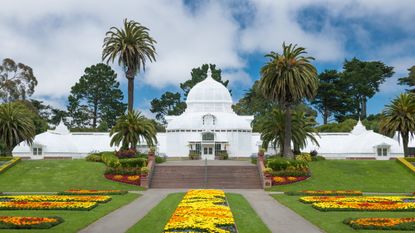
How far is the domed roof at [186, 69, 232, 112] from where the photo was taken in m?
84.7

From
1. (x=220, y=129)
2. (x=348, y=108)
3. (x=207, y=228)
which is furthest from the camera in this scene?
(x=348, y=108)

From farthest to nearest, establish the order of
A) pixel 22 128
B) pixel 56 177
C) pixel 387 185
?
pixel 22 128
pixel 56 177
pixel 387 185

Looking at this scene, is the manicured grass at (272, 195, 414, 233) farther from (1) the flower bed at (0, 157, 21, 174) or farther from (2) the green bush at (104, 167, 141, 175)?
(1) the flower bed at (0, 157, 21, 174)

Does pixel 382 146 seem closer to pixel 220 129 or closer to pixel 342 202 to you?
pixel 220 129

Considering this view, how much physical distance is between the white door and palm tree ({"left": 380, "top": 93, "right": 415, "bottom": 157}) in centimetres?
2566

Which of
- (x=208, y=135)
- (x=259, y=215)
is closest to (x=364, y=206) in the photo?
(x=259, y=215)

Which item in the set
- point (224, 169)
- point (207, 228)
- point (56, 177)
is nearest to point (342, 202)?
point (207, 228)

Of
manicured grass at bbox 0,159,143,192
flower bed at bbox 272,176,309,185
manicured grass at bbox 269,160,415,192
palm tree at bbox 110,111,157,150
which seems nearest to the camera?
manicured grass at bbox 269,160,415,192

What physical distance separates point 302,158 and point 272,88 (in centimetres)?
861

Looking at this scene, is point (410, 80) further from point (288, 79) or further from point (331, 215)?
point (331, 215)

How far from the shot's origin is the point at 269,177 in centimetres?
4816

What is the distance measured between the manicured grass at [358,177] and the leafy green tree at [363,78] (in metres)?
58.8

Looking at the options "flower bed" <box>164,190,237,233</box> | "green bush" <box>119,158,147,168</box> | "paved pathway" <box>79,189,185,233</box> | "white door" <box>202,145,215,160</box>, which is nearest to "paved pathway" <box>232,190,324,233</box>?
"flower bed" <box>164,190,237,233</box>

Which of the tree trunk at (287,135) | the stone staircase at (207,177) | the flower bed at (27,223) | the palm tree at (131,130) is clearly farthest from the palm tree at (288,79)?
the flower bed at (27,223)
